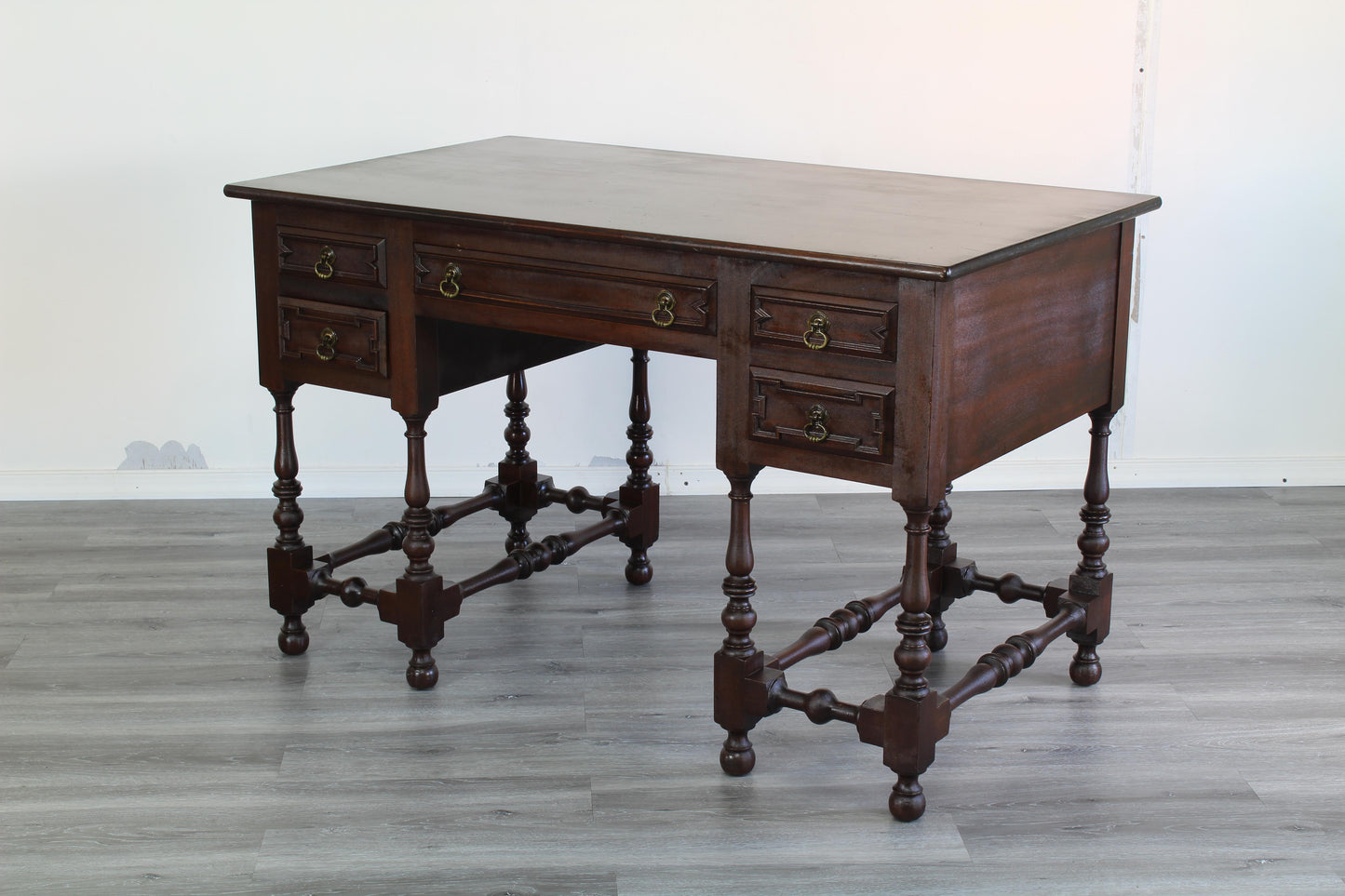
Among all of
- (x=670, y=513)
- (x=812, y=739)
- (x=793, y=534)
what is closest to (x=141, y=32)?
(x=670, y=513)

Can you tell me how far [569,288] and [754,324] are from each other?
1.21 feet

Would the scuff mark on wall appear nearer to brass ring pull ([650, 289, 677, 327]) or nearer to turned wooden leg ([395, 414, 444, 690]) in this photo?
turned wooden leg ([395, 414, 444, 690])

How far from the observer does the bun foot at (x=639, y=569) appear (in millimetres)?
3468

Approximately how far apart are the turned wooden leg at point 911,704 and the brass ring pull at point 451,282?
898 mm

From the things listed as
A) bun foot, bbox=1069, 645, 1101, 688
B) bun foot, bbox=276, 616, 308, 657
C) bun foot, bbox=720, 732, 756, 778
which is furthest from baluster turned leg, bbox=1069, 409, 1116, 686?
bun foot, bbox=276, 616, 308, 657

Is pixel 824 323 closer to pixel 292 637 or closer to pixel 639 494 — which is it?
pixel 639 494

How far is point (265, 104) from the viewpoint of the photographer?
393cm

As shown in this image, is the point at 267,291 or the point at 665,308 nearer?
the point at 665,308

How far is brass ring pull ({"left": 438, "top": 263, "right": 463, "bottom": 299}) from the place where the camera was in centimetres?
267

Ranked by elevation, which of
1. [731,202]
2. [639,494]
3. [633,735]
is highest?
[731,202]

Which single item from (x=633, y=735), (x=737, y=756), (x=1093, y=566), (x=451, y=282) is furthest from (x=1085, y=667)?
(x=451, y=282)

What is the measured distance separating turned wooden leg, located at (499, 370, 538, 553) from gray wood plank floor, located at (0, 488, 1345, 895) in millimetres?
144

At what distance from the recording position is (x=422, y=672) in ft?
9.66

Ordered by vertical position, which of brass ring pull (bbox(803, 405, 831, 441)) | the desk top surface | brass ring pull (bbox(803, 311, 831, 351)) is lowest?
brass ring pull (bbox(803, 405, 831, 441))
